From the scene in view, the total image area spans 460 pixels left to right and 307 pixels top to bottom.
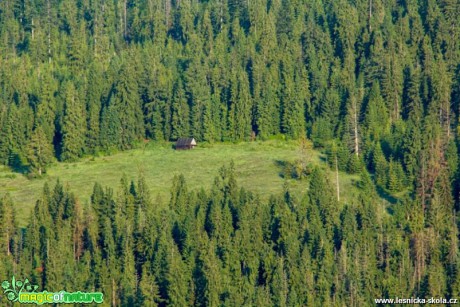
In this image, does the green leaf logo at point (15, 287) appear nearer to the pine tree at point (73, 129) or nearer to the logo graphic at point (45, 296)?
the logo graphic at point (45, 296)

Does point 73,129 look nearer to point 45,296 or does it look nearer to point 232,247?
point 232,247

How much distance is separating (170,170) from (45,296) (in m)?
42.3

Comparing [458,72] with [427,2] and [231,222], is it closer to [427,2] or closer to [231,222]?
[427,2]

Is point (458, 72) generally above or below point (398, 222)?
above

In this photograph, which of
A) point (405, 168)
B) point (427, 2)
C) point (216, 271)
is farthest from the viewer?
point (427, 2)

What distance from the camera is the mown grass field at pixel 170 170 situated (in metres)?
152

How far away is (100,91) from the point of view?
582 ft

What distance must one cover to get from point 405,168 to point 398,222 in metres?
17.9

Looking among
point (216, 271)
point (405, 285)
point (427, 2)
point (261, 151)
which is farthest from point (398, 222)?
point (427, 2)

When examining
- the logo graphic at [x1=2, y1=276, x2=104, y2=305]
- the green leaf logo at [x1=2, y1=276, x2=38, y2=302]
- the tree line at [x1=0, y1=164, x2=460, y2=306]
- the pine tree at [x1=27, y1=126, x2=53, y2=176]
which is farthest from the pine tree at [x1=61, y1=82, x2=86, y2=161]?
the logo graphic at [x1=2, y1=276, x2=104, y2=305]

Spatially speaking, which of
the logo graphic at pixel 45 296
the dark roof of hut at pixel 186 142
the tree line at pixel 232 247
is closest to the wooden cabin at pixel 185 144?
the dark roof of hut at pixel 186 142

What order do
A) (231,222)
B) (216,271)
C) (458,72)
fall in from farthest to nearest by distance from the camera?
(458,72) < (231,222) < (216,271)

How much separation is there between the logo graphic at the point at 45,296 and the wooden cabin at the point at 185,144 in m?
49.9

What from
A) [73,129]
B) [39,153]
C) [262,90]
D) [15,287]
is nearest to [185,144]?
[262,90]
